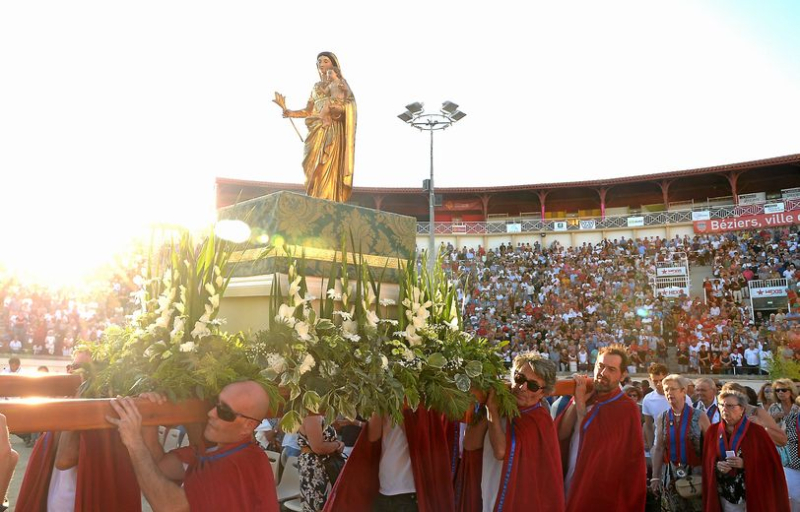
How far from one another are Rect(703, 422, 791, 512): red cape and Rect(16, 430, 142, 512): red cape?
498cm

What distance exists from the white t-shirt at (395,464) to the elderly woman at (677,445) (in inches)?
132

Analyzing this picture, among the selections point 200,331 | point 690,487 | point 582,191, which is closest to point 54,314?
point 690,487

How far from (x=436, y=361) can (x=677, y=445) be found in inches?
156

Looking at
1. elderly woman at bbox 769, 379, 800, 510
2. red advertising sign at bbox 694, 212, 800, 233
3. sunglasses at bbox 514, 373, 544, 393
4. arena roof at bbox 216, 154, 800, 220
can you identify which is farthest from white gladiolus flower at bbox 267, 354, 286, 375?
red advertising sign at bbox 694, 212, 800, 233

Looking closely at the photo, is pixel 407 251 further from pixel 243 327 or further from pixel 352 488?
pixel 352 488

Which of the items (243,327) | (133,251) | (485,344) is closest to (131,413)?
(243,327)

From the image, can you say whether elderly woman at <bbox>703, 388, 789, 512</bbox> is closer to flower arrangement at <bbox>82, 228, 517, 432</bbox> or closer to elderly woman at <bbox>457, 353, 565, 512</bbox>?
elderly woman at <bbox>457, 353, 565, 512</bbox>

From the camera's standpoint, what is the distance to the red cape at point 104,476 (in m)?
2.67

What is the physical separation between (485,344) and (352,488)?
127 cm

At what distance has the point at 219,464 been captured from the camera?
256cm

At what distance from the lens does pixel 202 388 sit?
2590 mm

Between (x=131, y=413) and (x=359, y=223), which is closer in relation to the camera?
(x=131, y=413)

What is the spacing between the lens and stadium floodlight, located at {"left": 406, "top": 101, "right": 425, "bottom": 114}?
55.6 ft

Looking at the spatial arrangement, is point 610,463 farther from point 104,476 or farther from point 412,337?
point 104,476
